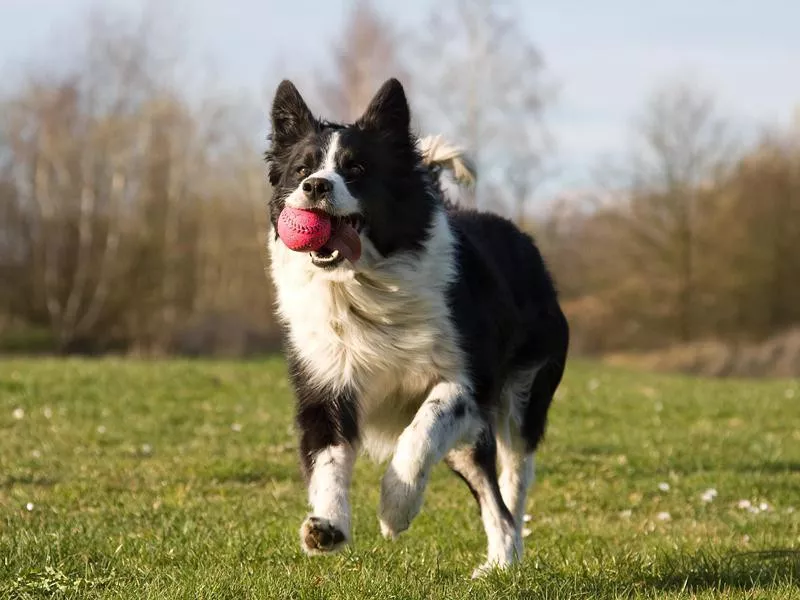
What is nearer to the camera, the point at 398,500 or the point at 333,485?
the point at 398,500

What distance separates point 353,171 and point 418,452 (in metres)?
1.38

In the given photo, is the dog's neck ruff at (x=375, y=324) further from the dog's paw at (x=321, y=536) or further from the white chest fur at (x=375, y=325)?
the dog's paw at (x=321, y=536)

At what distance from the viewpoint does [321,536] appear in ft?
13.2

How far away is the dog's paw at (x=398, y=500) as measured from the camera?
4270 millimetres

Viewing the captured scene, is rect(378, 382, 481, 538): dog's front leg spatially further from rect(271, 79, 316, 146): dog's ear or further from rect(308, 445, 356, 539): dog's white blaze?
rect(271, 79, 316, 146): dog's ear

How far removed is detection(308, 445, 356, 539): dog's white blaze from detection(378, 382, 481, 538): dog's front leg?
186mm

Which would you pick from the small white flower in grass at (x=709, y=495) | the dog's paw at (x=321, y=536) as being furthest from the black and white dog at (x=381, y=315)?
the small white flower in grass at (x=709, y=495)

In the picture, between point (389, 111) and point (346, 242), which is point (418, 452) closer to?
point (346, 242)

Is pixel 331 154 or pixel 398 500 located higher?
pixel 331 154

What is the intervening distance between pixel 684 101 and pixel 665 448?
3193 cm

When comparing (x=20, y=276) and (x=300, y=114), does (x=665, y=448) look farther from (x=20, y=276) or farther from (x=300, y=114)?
(x=20, y=276)

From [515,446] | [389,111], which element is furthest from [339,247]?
[515,446]

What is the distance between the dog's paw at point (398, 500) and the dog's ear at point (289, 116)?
1.84 metres

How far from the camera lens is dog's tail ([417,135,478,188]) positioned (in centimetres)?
628
